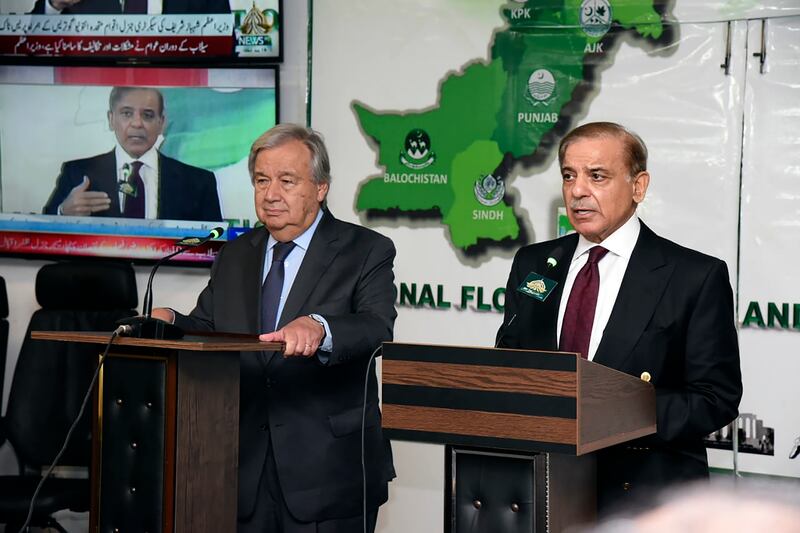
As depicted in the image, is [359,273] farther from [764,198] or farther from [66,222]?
[66,222]

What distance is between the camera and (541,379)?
6.39 ft

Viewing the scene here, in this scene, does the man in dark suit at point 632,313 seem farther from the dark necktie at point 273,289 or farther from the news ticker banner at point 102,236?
the news ticker banner at point 102,236

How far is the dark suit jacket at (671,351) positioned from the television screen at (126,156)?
8.23ft

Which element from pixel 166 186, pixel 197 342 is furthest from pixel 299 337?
pixel 166 186

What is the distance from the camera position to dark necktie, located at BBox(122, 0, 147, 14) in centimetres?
478

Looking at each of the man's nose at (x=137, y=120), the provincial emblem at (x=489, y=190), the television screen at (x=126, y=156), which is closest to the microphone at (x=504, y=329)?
the provincial emblem at (x=489, y=190)

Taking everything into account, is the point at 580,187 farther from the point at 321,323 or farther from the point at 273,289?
the point at 273,289

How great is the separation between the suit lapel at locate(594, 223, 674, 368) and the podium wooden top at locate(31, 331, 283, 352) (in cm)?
75

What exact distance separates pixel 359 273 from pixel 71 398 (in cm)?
213

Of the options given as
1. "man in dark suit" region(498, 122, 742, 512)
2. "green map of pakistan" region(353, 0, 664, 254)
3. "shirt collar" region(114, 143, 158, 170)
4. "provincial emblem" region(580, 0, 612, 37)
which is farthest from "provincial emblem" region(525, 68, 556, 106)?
"shirt collar" region(114, 143, 158, 170)

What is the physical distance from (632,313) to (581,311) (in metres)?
0.13

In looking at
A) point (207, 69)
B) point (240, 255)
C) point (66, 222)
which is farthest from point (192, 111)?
point (240, 255)

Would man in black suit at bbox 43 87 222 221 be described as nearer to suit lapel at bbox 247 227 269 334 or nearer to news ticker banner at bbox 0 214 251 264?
news ticker banner at bbox 0 214 251 264

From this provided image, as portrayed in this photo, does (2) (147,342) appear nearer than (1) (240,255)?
Yes
